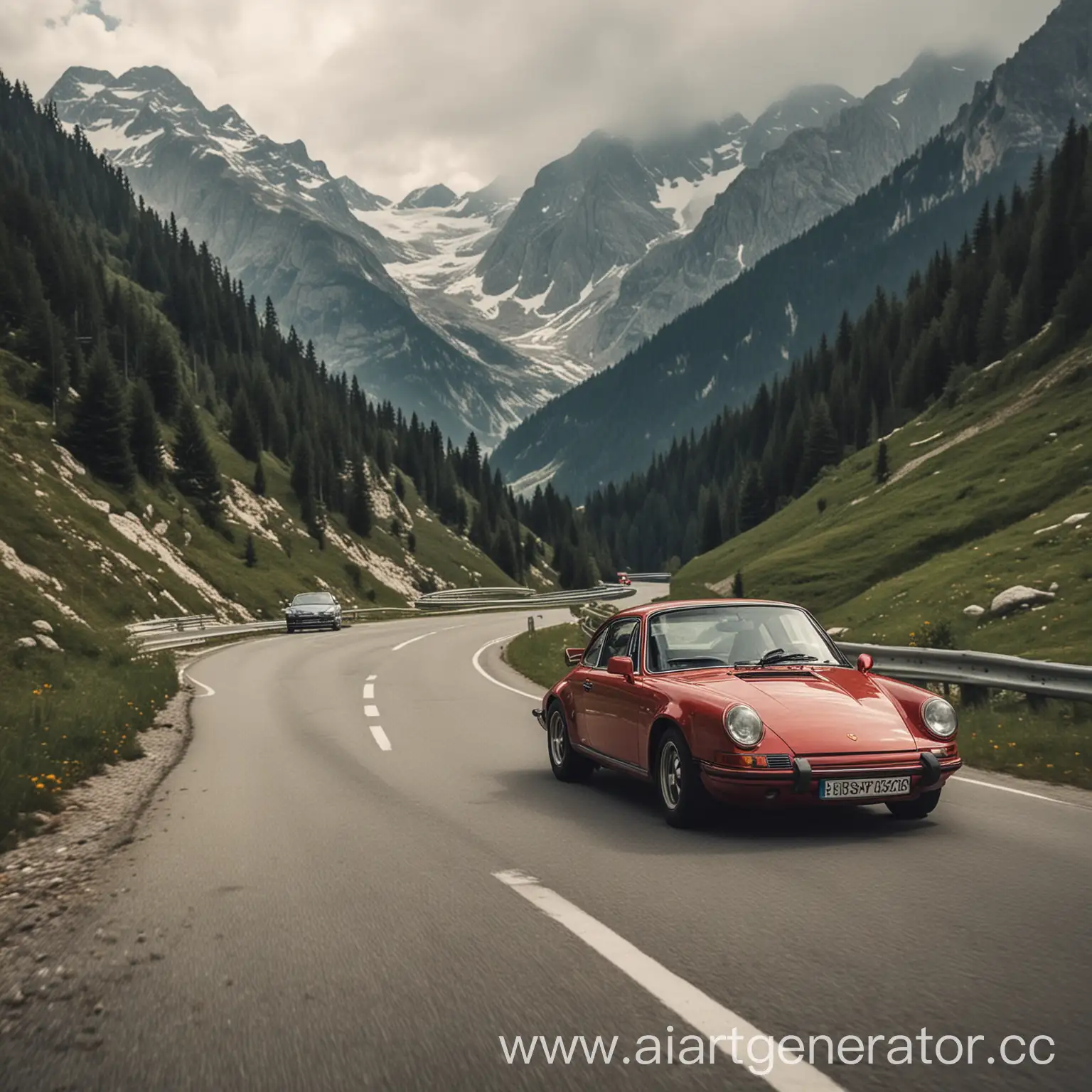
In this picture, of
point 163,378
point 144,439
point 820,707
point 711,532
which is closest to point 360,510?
point 163,378

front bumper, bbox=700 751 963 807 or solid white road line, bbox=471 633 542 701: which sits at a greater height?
front bumper, bbox=700 751 963 807

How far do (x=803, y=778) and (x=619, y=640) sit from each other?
10.2 ft

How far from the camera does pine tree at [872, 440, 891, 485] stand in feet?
228

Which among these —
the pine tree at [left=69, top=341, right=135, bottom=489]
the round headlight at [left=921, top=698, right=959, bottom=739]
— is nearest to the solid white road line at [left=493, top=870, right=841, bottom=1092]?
the round headlight at [left=921, top=698, right=959, bottom=739]

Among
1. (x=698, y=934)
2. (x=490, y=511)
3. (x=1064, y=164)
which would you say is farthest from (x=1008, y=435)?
(x=490, y=511)

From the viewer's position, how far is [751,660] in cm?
848

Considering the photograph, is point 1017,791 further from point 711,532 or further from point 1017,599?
point 711,532

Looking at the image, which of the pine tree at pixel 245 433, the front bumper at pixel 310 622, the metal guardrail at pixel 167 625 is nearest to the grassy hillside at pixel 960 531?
the front bumper at pixel 310 622

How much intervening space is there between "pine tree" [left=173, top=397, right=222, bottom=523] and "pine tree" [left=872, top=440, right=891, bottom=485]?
45579 mm

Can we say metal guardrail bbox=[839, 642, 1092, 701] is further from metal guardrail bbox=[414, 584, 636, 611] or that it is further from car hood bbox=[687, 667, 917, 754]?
metal guardrail bbox=[414, 584, 636, 611]

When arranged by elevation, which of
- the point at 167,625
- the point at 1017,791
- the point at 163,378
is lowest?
the point at 1017,791

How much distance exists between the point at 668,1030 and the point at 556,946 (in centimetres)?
113

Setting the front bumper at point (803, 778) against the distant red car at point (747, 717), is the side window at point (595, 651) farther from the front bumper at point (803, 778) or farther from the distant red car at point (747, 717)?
the front bumper at point (803, 778)

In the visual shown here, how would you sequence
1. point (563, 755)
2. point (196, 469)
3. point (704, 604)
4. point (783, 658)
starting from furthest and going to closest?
point (196, 469) → point (563, 755) → point (704, 604) → point (783, 658)
